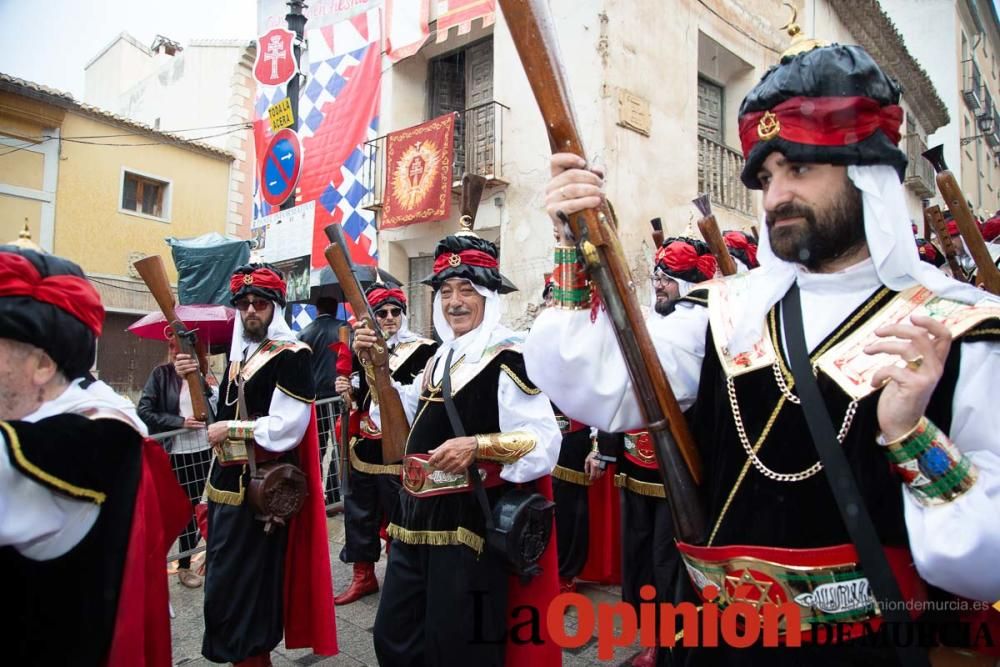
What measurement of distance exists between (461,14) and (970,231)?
8.53m

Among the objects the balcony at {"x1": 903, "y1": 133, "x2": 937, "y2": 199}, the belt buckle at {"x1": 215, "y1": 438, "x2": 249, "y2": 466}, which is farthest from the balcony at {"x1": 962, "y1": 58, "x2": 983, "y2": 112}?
the belt buckle at {"x1": 215, "y1": 438, "x2": 249, "y2": 466}

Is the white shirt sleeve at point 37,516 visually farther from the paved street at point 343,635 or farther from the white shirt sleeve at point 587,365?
the paved street at point 343,635

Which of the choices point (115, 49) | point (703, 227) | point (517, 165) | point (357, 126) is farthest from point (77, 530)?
point (115, 49)

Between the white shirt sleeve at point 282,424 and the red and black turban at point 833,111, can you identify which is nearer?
the red and black turban at point 833,111

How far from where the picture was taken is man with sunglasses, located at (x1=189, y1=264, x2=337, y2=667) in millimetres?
3436

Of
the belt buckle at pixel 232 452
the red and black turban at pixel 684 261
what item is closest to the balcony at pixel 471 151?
the red and black turban at pixel 684 261

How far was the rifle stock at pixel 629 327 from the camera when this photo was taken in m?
1.60

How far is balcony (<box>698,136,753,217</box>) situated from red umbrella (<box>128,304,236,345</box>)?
7475mm

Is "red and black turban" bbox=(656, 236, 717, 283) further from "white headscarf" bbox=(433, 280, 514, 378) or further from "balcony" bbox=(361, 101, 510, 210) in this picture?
"balcony" bbox=(361, 101, 510, 210)

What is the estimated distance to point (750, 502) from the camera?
61.5 inches

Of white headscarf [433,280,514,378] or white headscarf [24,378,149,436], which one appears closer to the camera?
white headscarf [24,378,149,436]

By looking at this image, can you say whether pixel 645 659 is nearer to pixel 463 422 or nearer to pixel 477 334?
pixel 463 422

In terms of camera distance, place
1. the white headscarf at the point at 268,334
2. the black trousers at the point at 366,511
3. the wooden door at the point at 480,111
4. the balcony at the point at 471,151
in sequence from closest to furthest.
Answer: the white headscarf at the point at 268,334, the black trousers at the point at 366,511, the balcony at the point at 471,151, the wooden door at the point at 480,111

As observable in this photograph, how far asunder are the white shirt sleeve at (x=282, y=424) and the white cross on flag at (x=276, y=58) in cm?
1074
